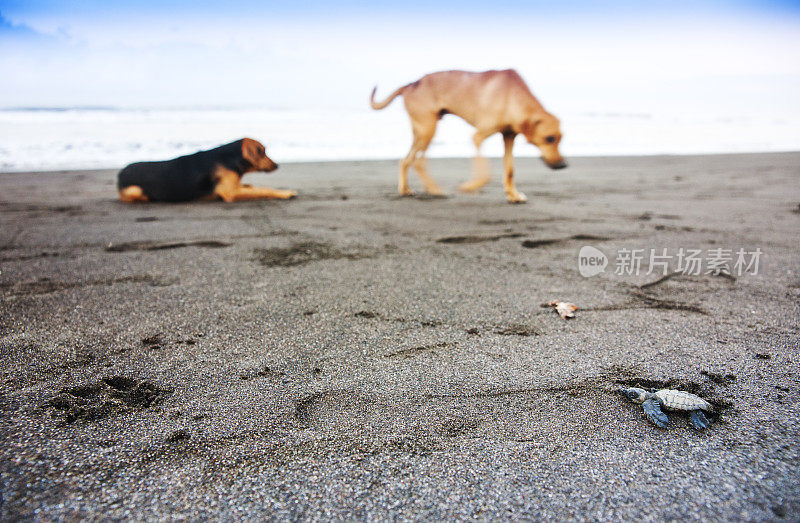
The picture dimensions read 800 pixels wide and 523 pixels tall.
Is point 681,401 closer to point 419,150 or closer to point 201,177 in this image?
point 419,150

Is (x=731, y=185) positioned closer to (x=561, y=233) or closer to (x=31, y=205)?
(x=561, y=233)

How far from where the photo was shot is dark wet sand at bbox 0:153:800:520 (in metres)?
1.12

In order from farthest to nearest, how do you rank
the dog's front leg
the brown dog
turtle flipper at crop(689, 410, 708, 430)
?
the dog's front leg < the brown dog < turtle flipper at crop(689, 410, 708, 430)

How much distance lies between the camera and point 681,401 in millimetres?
1405

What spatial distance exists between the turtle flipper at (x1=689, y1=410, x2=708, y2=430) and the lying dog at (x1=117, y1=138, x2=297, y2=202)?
4848 mm

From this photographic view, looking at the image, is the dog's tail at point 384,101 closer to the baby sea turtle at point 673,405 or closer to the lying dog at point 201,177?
the lying dog at point 201,177

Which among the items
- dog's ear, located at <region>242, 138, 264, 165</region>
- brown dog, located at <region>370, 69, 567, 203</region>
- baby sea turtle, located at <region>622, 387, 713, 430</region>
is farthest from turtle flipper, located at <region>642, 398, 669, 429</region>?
dog's ear, located at <region>242, 138, 264, 165</region>

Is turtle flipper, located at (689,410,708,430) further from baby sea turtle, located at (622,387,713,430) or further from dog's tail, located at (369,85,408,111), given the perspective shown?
dog's tail, located at (369,85,408,111)

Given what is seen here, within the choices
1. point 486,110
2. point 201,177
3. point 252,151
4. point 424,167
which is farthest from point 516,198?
point 201,177

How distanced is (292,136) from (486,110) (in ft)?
33.5

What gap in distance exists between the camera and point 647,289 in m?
2.50

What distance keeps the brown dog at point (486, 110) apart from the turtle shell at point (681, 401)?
3827 mm

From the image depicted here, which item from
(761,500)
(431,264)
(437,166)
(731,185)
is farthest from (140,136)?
(761,500)

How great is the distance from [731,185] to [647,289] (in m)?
4.89
